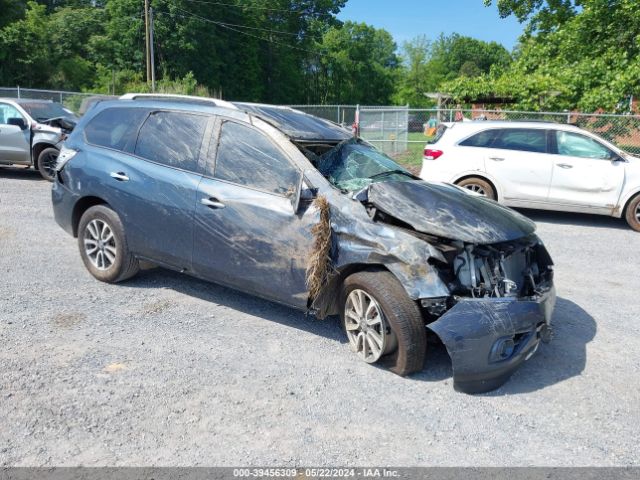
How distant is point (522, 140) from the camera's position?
33.6 feet

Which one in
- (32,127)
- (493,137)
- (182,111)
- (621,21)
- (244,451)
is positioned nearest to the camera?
(244,451)

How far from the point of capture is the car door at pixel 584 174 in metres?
9.68

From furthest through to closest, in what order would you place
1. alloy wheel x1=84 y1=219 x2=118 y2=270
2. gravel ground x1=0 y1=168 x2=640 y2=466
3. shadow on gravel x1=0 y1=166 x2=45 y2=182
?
shadow on gravel x1=0 y1=166 x2=45 y2=182
alloy wheel x1=84 y1=219 x2=118 y2=270
gravel ground x1=0 y1=168 x2=640 y2=466

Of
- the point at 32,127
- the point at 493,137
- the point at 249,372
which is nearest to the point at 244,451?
the point at 249,372

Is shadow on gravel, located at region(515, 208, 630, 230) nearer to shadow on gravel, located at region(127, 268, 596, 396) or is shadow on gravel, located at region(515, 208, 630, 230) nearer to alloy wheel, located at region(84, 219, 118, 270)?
shadow on gravel, located at region(127, 268, 596, 396)

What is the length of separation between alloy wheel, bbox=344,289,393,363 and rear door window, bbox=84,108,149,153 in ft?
8.83

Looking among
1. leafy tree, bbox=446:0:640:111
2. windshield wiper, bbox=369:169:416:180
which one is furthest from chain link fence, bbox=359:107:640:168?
windshield wiper, bbox=369:169:416:180

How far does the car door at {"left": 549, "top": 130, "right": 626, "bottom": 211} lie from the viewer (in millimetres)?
9680

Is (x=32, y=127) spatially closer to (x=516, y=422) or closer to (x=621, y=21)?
(x=516, y=422)

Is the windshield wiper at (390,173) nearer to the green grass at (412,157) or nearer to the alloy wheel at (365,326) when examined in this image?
the alloy wheel at (365,326)

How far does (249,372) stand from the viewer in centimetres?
424

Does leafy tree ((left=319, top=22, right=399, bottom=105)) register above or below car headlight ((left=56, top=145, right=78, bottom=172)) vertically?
above

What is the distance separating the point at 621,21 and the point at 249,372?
1972cm

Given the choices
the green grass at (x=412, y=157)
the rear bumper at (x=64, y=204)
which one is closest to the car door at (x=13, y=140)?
the rear bumper at (x=64, y=204)
